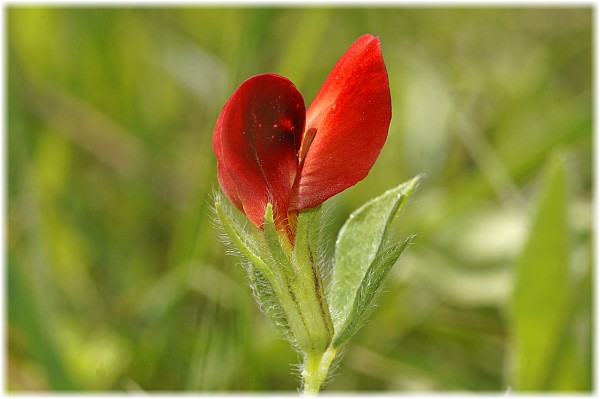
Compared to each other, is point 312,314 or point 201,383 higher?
point 312,314

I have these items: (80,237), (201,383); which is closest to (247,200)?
(201,383)

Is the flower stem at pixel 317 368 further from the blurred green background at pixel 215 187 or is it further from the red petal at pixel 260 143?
the blurred green background at pixel 215 187

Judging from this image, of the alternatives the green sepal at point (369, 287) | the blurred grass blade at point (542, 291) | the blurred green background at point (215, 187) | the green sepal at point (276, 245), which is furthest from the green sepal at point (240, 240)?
the blurred grass blade at point (542, 291)

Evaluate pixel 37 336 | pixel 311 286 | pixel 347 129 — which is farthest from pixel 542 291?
pixel 37 336

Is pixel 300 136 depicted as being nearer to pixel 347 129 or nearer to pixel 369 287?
pixel 347 129

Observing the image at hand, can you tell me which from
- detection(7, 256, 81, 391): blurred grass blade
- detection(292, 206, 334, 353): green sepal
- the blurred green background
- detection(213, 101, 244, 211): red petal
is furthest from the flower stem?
detection(7, 256, 81, 391): blurred grass blade

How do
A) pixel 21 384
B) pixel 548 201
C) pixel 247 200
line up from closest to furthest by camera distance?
pixel 247 200, pixel 548 201, pixel 21 384

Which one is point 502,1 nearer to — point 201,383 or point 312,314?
point 201,383
